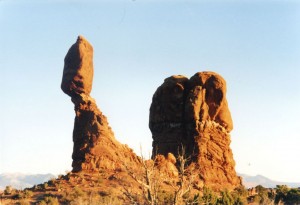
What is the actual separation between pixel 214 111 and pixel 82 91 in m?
14.2

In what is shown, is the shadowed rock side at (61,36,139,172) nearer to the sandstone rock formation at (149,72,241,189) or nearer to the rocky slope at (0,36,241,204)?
the rocky slope at (0,36,241,204)

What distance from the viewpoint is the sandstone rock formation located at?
50.0 meters

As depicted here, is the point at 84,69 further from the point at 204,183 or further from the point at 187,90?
the point at 204,183

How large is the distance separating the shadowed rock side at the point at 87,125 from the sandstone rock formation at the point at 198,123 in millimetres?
6107

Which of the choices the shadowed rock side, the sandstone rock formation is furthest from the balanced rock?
the sandstone rock formation

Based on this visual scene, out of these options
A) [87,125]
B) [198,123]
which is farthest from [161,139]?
[87,125]

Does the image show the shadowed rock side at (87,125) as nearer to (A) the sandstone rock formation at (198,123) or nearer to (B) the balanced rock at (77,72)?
(B) the balanced rock at (77,72)

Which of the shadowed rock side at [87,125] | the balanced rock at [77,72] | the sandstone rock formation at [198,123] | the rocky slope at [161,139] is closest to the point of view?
the rocky slope at [161,139]

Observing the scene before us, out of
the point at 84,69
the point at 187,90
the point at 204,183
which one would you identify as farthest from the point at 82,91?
the point at 204,183

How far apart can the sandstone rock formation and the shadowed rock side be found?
6107mm

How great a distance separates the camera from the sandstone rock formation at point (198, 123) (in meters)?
50.0

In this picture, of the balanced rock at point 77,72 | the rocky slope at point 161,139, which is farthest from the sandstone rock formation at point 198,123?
the balanced rock at point 77,72

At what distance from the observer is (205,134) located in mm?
50938

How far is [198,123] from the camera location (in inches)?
2018
